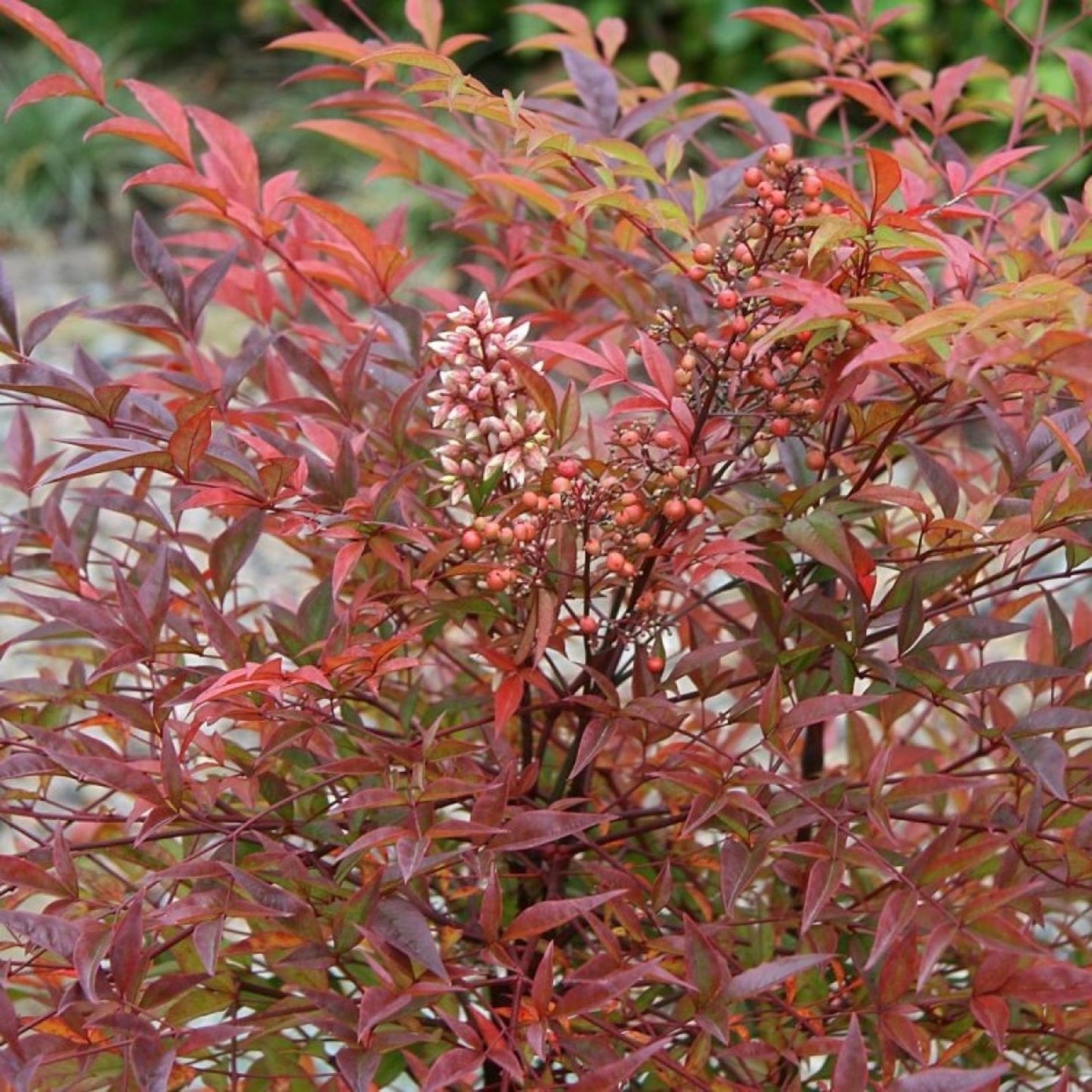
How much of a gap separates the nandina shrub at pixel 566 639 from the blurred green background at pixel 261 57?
3834 millimetres

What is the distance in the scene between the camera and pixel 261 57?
631 centimetres

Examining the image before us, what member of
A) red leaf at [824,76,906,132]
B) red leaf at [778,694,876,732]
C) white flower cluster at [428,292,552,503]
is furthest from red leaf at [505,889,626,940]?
red leaf at [824,76,906,132]

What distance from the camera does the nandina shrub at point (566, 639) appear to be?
0.79 m

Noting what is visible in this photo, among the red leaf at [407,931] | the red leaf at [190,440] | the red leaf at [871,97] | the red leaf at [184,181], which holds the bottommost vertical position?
the red leaf at [407,931]

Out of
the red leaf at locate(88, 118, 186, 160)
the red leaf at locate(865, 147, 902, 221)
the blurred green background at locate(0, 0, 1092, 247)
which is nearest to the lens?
the red leaf at locate(865, 147, 902, 221)

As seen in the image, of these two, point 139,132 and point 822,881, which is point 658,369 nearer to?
point 822,881

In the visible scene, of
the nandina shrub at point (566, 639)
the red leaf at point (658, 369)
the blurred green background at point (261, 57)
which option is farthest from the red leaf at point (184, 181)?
the blurred green background at point (261, 57)

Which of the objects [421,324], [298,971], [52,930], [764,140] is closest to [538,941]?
[298,971]

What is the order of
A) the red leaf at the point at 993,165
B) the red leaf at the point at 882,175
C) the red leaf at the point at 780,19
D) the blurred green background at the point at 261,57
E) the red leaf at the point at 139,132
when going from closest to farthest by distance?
the red leaf at the point at 882,175, the red leaf at the point at 993,165, the red leaf at the point at 139,132, the red leaf at the point at 780,19, the blurred green background at the point at 261,57

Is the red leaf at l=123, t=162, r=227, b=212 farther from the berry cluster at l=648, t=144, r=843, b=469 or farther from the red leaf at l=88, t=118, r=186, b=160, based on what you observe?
the berry cluster at l=648, t=144, r=843, b=469

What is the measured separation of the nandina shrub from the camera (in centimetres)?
79

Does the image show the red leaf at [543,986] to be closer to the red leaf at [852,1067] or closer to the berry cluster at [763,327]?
the red leaf at [852,1067]

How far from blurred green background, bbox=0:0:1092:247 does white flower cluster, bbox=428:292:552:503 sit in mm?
3984

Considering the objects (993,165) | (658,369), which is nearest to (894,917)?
(658,369)
